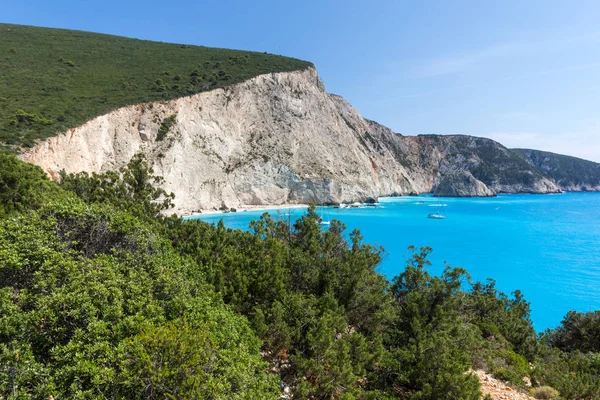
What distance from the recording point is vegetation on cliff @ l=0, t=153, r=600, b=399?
14.4 feet

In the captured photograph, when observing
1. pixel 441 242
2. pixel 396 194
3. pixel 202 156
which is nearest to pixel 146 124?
pixel 202 156

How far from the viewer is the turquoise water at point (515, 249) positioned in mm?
25734

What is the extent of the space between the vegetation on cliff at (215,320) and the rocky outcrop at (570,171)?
193969 mm

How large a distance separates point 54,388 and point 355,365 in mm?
5848

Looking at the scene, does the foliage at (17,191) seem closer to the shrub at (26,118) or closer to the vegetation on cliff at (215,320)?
the vegetation on cliff at (215,320)

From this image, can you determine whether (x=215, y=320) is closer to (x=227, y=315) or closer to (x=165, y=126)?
(x=227, y=315)

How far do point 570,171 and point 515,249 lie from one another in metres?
176

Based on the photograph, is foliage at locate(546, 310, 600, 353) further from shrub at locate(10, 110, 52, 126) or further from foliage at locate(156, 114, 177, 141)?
foliage at locate(156, 114, 177, 141)

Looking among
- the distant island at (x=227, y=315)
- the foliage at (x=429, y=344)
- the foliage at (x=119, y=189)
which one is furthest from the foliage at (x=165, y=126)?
the foliage at (x=429, y=344)

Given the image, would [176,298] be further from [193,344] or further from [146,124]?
[146,124]

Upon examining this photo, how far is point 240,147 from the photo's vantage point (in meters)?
63.9

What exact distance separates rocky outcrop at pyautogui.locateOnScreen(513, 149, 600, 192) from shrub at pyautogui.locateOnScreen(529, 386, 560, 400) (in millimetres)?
193603

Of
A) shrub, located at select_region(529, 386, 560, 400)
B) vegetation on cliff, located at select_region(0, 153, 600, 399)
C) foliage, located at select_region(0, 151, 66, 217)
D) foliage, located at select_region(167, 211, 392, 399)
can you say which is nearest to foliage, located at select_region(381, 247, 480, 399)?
vegetation on cliff, located at select_region(0, 153, 600, 399)

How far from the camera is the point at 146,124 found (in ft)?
168
